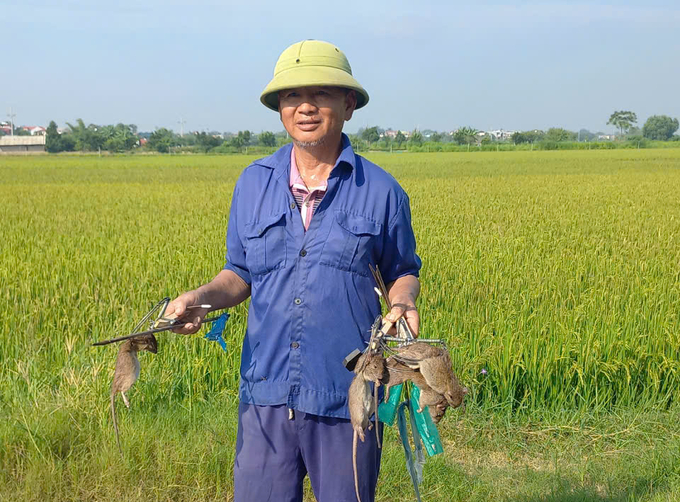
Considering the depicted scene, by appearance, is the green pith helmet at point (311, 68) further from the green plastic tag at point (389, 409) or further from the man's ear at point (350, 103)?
the green plastic tag at point (389, 409)

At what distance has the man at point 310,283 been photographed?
200 centimetres

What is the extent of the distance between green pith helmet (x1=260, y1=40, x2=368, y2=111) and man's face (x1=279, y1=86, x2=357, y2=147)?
0.05 metres

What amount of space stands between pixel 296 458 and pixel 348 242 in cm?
67

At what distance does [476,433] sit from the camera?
3479mm

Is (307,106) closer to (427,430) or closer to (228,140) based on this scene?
(427,430)

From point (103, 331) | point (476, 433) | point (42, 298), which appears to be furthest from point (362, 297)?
point (42, 298)

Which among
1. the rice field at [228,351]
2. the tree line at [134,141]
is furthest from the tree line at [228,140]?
the rice field at [228,351]

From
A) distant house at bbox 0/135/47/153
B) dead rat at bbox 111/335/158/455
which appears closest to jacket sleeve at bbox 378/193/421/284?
dead rat at bbox 111/335/158/455

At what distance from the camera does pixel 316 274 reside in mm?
2016

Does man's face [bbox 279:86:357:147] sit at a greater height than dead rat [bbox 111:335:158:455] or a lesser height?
greater

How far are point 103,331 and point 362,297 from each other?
290cm

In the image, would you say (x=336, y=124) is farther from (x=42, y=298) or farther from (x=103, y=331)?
(x=42, y=298)

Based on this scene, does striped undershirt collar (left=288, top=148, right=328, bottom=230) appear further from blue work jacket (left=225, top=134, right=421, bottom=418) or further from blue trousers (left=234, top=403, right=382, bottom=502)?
blue trousers (left=234, top=403, right=382, bottom=502)

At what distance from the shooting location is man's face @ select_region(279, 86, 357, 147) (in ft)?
6.63
